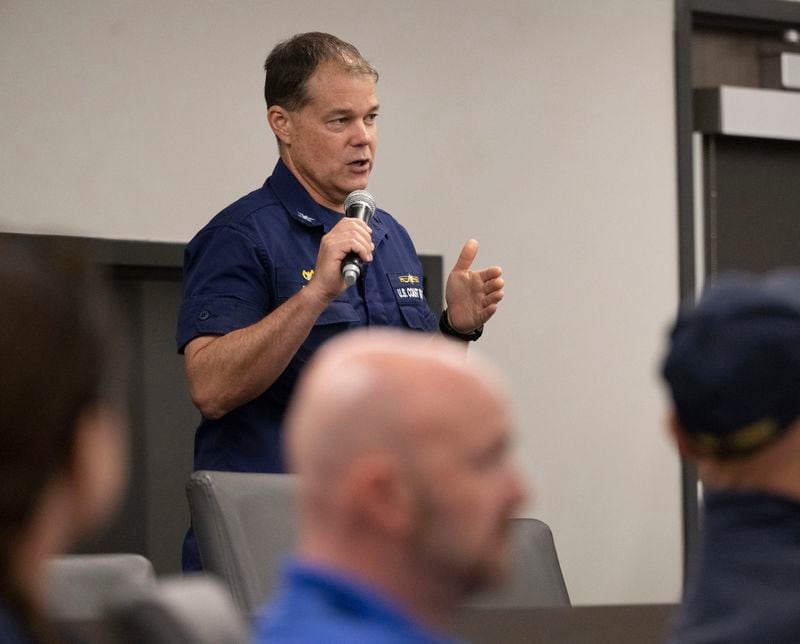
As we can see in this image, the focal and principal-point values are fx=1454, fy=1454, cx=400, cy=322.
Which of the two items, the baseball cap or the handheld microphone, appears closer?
the baseball cap

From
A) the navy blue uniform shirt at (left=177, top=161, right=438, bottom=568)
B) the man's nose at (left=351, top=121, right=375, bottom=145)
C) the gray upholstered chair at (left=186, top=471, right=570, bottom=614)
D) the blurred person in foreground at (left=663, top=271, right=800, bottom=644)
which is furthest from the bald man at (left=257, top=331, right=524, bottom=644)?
the man's nose at (left=351, top=121, right=375, bottom=145)

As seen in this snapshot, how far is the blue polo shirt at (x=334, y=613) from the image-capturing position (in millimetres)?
638

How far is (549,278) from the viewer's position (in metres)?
4.76

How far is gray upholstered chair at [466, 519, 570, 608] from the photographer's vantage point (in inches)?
81.4

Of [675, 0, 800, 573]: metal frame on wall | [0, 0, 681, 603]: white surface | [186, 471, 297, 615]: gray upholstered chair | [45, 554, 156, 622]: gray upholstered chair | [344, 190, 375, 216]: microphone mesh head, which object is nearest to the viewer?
[45, 554, 156, 622]: gray upholstered chair

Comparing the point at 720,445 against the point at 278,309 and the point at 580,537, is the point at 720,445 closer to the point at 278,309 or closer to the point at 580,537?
the point at 278,309

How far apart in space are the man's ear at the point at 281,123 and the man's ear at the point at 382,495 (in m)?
2.03

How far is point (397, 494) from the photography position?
65cm

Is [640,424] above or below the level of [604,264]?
below

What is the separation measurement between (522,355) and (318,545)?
4.07m

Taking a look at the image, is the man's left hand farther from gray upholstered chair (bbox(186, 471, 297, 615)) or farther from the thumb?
gray upholstered chair (bbox(186, 471, 297, 615))

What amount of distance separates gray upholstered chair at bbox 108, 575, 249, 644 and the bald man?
124 millimetres

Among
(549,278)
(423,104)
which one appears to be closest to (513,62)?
(423,104)

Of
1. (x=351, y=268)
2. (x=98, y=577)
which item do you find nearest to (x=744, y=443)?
(x=98, y=577)
